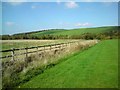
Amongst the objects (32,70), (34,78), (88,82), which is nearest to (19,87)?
(34,78)

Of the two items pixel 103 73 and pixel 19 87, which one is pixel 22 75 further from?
pixel 103 73

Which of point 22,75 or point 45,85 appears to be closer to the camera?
point 45,85

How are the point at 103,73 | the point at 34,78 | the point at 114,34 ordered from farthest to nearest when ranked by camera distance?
1. the point at 114,34
2. the point at 103,73
3. the point at 34,78

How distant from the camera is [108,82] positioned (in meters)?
10.6

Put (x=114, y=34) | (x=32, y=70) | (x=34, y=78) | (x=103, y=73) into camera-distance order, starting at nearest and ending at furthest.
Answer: (x=34, y=78) → (x=103, y=73) → (x=32, y=70) → (x=114, y=34)

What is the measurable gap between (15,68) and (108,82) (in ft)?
18.4

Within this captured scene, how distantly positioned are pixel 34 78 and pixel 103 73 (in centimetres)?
385

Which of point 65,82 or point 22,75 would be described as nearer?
point 65,82

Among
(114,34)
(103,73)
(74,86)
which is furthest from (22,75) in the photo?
(114,34)

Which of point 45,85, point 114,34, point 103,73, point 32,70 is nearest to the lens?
point 45,85

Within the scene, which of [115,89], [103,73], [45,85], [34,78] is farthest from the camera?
[103,73]

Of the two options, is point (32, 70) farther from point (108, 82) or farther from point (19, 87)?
point (108, 82)

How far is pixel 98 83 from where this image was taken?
34.0 feet

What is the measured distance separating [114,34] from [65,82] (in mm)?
117775
